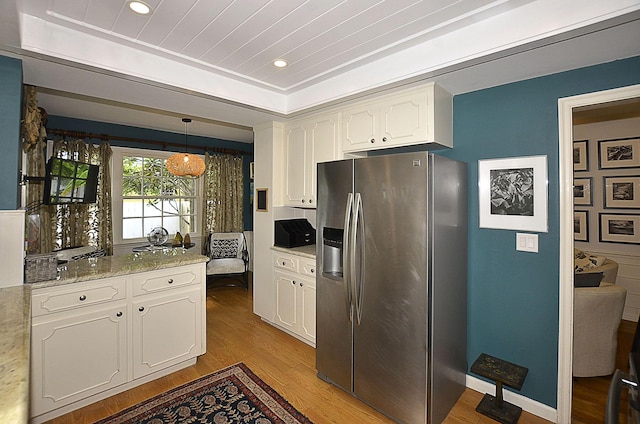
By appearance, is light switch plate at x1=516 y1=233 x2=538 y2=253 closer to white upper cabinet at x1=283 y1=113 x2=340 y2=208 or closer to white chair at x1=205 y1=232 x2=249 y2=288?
white upper cabinet at x1=283 y1=113 x2=340 y2=208

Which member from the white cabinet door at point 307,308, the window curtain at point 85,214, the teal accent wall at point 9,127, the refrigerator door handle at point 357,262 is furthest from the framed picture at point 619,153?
the window curtain at point 85,214

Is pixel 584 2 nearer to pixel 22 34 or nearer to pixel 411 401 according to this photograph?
pixel 411 401

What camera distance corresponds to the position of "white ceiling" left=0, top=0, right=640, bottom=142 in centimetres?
172

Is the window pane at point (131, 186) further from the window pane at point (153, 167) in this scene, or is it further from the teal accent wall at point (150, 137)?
the teal accent wall at point (150, 137)

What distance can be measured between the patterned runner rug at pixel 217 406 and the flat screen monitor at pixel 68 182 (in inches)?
73.5

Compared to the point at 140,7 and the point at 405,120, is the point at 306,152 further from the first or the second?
the point at 140,7

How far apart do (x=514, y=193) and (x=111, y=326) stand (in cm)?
318

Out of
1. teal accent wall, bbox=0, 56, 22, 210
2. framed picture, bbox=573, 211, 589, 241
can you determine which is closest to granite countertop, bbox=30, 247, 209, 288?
teal accent wall, bbox=0, 56, 22, 210

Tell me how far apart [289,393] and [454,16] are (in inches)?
112

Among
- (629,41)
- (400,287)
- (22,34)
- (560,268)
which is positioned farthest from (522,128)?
(22,34)

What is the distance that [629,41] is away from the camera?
176 cm

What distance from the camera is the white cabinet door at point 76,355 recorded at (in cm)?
207

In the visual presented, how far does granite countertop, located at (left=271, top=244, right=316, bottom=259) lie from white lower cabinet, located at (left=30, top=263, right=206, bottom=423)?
931mm

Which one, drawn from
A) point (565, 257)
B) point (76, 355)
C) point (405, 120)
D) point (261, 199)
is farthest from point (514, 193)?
point (76, 355)
